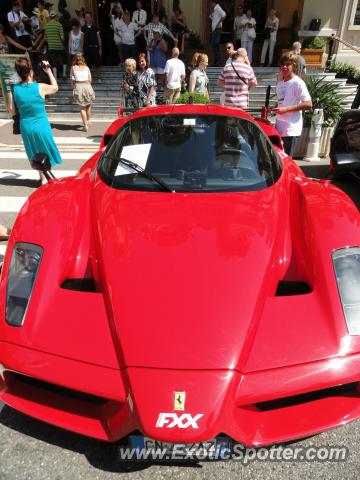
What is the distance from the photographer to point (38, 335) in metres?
1.83

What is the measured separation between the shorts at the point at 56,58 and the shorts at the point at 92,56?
28.3 inches

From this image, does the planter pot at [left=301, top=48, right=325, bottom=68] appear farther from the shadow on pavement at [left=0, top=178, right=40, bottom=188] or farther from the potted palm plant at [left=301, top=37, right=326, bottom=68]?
the shadow on pavement at [left=0, top=178, right=40, bottom=188]

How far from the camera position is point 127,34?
11.0 meters

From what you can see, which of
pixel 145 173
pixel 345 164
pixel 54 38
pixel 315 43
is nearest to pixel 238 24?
pixel 315 43

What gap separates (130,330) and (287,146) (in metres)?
4.59

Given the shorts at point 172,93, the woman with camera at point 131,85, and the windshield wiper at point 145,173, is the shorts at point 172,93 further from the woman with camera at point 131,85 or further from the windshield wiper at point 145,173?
the windshield wiper at point 145,173

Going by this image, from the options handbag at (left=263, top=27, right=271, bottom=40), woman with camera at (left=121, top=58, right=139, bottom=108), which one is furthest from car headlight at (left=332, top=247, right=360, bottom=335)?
handbag at (left=263, top=27, right=271, bottom=40)

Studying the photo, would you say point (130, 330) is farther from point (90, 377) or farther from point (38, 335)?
point (38, 335)

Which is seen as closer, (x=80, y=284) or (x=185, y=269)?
(x=185, y=269)

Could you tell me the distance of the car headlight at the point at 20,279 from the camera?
76.5 inches

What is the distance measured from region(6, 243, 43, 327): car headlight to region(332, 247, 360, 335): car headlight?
1.65 m

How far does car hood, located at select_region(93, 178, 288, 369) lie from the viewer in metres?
1.69

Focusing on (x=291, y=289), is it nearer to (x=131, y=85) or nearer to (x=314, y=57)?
(x=131, y=85)

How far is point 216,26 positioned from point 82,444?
1288cm
